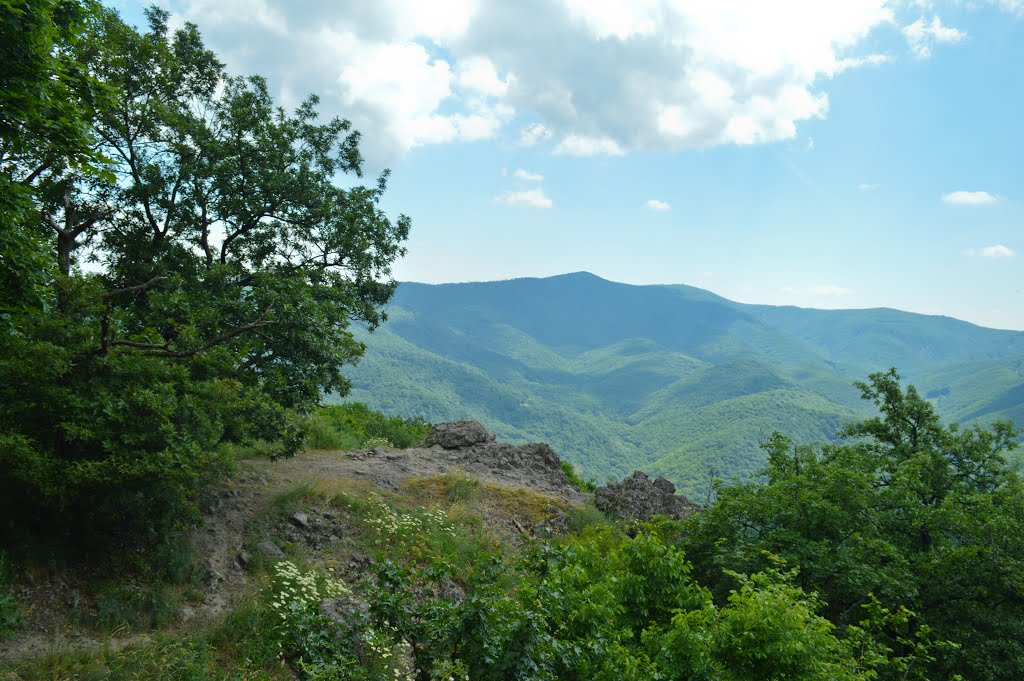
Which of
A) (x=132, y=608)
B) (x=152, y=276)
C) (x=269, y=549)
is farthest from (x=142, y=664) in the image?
(x=152, y=276)

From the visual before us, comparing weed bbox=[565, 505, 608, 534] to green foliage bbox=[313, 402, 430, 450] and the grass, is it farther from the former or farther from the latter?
the grass

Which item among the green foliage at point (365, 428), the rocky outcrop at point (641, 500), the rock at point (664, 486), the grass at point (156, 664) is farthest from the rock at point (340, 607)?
the rock at point (664, 486)

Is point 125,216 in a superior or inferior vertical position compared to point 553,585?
superior

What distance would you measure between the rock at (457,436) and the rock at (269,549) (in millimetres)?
11814

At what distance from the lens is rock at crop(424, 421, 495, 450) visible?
2321cm

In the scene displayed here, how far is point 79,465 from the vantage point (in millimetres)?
7551

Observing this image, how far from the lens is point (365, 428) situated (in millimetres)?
26234

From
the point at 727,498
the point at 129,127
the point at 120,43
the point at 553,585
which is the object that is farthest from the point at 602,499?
the point at 120,43

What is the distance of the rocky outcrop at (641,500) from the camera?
20.1 metres

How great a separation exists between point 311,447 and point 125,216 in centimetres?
959

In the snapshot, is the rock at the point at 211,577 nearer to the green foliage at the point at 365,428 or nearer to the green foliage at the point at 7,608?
the green foliage at the point at 7,608

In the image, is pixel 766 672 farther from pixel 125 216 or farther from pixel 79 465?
pixel 125 216

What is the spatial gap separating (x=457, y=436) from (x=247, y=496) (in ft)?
36.5

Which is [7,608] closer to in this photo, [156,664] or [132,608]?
[132,608]
